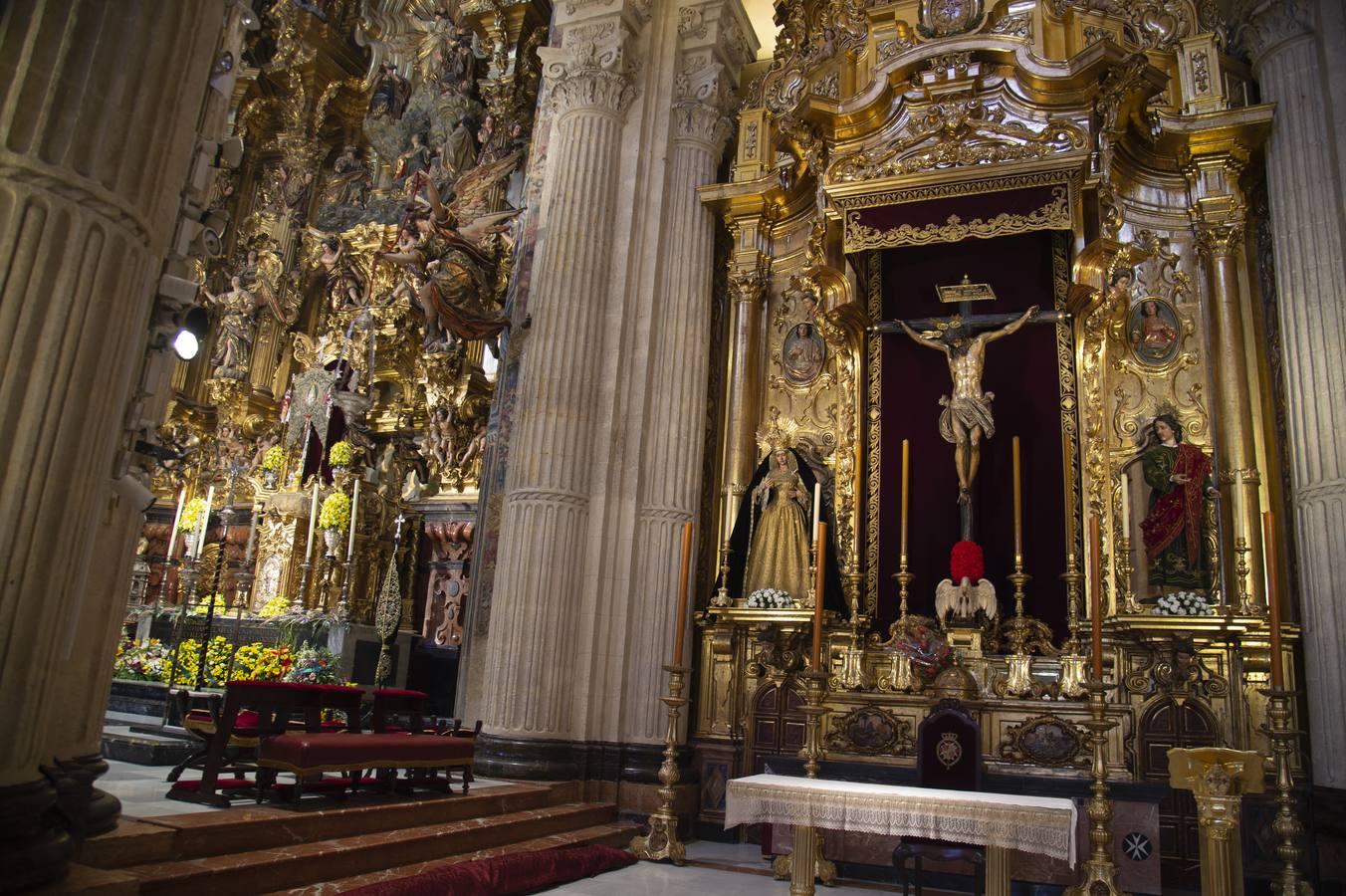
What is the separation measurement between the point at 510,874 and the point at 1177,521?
6.51 metres

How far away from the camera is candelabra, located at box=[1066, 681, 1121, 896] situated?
21.6 feet

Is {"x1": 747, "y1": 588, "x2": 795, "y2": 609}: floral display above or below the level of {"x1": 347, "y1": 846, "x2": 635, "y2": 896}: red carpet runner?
above

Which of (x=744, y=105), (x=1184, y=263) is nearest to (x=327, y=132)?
(x=744, y=105)

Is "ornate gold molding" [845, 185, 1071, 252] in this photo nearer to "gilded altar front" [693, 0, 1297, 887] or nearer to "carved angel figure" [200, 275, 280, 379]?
"gilded altar front" [693, 0, 1297, 887]

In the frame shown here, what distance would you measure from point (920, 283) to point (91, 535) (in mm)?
8506

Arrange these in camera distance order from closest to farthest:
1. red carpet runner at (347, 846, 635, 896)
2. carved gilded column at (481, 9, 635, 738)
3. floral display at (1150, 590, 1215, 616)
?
red carpet runner at (347, 846, 635, 896) → floral display at (1150, 590, 1215, 616) → carved gilded column at (481, 9, 635, 738)

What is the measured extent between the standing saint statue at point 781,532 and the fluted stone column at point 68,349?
6646mm

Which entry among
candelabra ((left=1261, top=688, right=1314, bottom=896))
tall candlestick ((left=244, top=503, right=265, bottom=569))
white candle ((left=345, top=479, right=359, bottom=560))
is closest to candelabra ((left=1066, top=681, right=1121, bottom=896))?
candelabra ((left=1261, top=688, right=1314, bottom=896))

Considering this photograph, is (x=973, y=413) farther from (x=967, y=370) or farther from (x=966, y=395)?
(x=967, y=370)

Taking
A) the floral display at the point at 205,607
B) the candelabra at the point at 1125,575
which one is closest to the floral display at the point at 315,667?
the floral display at the point at 205,607

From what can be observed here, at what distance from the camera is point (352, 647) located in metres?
12.0

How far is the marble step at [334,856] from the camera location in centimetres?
487

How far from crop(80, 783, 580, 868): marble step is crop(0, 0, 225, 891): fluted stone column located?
0.33 meters

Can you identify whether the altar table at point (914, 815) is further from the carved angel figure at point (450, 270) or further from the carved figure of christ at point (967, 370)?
the carved angel figure at point (450, 270)
